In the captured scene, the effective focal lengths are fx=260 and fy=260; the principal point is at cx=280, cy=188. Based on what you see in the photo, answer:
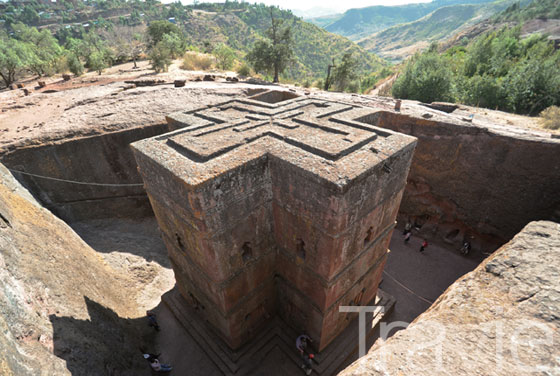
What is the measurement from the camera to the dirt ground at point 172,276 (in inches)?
340

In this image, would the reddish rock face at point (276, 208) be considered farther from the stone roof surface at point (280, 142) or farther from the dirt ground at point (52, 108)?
the dirt ground at point (52, 108)

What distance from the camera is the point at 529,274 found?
4.29m

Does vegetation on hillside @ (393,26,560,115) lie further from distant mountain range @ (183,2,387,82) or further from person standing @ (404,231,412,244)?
distant mountain range @ (183,2,387,82)

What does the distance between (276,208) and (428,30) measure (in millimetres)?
167910

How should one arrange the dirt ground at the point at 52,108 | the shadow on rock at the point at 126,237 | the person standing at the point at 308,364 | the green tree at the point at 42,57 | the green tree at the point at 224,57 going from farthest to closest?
the green tree at the point at 224,57 < the green tree at the point at 42,57 < the dirt ground at the point at 52,108 < the shadow on rock at the point at 126,237 < the person standing at the point at 308,364

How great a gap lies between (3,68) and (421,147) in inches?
1400

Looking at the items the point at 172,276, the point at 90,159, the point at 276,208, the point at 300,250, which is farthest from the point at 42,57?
the point at 300,250

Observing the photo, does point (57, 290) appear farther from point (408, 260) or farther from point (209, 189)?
point (408, 260)

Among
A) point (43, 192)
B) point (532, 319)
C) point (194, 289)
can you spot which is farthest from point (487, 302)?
point (43, 192)

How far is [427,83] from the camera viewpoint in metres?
21.2

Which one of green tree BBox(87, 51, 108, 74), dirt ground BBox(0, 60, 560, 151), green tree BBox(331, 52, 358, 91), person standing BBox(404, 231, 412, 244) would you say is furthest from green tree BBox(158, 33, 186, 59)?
person standing BBox(404, 231, 412, 244)

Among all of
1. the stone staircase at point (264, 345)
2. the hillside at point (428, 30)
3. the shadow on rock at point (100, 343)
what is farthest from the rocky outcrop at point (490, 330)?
the hillside at point (428, 30)

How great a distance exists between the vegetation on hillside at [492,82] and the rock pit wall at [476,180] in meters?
9.71

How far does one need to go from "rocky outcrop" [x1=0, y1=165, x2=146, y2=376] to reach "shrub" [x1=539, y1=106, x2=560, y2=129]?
832 inches
